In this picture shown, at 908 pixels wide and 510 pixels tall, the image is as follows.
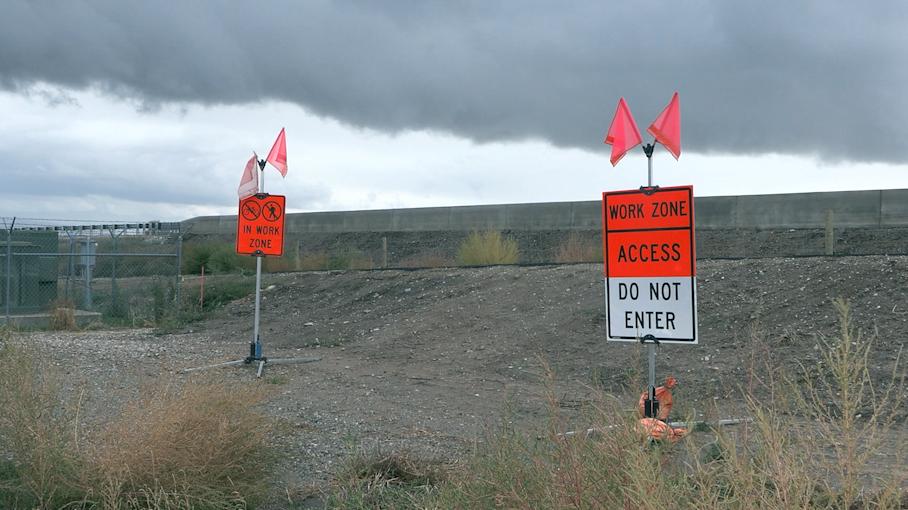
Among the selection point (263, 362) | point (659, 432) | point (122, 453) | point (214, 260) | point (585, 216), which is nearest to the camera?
point (659, 432)

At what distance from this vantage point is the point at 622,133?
7680 mm

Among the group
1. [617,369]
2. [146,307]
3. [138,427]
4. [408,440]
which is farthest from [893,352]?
[146,307]

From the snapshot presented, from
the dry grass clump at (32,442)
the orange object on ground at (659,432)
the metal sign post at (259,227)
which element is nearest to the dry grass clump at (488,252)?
the metal sign post at (259,227)

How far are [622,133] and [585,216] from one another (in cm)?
3032

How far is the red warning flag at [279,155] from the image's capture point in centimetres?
1288

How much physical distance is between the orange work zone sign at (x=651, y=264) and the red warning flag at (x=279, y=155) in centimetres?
636

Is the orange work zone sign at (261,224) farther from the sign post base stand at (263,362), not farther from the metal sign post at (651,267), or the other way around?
the metal sign post at (651,267)

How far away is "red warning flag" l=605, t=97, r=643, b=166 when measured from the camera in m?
7.64

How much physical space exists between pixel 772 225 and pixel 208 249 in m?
20.8

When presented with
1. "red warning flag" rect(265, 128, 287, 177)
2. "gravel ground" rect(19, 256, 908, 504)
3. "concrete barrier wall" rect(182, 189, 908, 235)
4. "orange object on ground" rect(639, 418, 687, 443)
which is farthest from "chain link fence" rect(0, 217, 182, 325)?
"orange object on ground" rect(639, 418, 687, 443)

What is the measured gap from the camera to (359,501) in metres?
5.08

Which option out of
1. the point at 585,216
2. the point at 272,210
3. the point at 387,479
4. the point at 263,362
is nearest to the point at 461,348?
the point at 263,362

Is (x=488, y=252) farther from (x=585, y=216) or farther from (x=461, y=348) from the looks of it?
(x=461, y=348)

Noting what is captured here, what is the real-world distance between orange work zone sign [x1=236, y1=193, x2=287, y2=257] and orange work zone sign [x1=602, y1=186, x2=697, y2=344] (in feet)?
21.3
